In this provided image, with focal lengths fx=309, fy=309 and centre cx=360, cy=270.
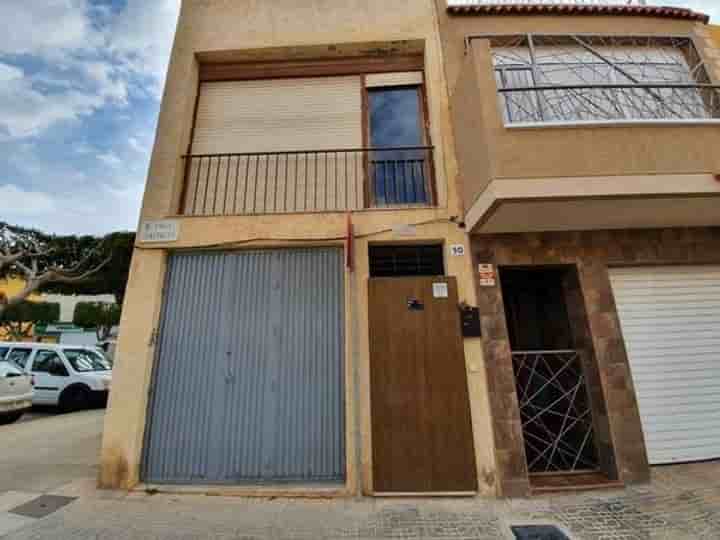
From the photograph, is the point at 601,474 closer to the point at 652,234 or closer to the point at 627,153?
the point at 652,234

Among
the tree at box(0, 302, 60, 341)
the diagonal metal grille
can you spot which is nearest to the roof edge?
the diagonal metal grille

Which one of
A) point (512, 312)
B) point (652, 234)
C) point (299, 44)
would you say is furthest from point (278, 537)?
point (299, 44)

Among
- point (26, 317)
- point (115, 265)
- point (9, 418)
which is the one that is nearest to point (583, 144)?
point (9, 418)

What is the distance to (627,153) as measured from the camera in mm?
3334

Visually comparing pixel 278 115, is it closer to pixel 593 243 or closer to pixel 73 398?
pixel 593 243

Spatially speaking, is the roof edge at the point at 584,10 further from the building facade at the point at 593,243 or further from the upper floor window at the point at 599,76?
the upper floor window at the point at 599,76

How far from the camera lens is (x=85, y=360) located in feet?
27.8

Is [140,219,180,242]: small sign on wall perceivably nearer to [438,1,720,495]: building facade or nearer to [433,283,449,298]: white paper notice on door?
[433,283,449,298]: white paper notice on door

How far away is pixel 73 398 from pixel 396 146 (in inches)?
387

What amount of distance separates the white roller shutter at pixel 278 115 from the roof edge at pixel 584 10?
2349mm

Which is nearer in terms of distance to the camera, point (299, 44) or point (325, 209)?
point (325, 209)

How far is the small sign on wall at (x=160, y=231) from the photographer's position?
166 inches

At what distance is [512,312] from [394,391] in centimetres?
236

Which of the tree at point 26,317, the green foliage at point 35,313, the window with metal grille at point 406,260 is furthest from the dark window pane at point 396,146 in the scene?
the green foliage at point 35,313
